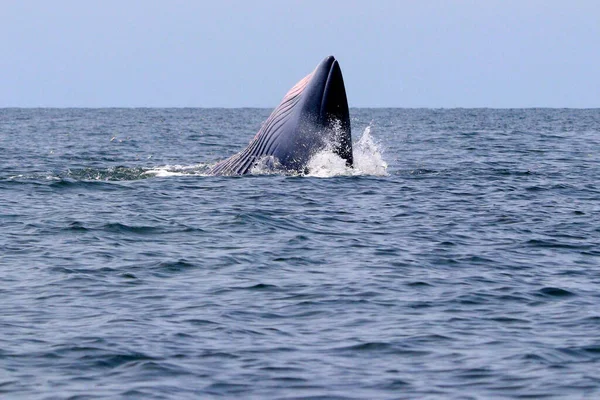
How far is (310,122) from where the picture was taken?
21.3 metres

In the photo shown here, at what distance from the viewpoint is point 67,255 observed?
52.6 feet

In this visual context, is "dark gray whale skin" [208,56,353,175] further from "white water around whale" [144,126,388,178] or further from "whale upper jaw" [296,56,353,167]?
"white water around whale" [144,126,388,178]

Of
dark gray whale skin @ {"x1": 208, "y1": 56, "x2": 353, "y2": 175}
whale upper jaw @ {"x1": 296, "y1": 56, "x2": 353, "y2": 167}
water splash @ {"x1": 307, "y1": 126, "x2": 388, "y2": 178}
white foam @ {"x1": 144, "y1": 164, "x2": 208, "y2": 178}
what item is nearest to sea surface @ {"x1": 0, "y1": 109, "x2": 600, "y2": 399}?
water splash @ {"x1": 307, "y1": 126, "x2": 388, "y2": 178}

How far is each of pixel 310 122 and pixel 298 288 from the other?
7.79m

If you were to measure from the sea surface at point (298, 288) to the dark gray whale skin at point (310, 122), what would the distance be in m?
0.58

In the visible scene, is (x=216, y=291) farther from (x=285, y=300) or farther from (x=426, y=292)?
(x=426, y=292)

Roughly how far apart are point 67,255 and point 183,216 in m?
4.06

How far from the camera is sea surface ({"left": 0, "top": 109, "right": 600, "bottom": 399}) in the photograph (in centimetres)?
1031

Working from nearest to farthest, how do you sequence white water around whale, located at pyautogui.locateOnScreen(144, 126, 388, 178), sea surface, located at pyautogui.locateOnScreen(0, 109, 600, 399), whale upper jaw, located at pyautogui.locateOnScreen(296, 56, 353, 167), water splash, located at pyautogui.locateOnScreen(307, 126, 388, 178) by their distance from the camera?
1. sea surface, located at pyautogui.locateOnScreen(0, 109, 600, 399)
2. whale upper jaw, located at pyautogui.locateOnScreen(296, 56, 353, 167)
3. water splash, located at pyautogui.locateOnScreen(307, 126, 388, 178)
4. white water around whale, located at pyautogui.locateOnScreen(144, 126, 388, 178)

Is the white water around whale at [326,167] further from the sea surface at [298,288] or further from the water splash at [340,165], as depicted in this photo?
the sea surface at [298,288]

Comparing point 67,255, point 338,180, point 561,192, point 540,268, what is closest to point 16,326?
point 67,255

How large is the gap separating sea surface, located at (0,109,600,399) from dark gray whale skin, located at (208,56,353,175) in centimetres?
58
